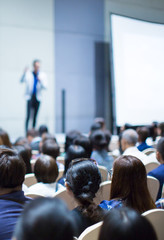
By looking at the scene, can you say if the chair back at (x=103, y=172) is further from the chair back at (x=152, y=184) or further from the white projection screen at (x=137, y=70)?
the white projection screen at (x=137, y=70)

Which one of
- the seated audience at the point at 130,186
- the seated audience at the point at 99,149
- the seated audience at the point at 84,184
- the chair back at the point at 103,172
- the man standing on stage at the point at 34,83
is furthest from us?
the man standing on stage at the point at 34,83

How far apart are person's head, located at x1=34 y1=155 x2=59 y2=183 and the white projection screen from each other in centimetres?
483

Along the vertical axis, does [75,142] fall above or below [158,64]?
below

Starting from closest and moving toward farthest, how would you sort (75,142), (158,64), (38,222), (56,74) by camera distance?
(38,222) → (75,142) → (158,64) → (56,74)

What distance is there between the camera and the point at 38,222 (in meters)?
0.63

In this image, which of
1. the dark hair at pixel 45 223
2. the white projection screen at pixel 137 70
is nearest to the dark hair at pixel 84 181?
the dark hair at pixel 45 223

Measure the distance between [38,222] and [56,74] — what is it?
6958 millimetres

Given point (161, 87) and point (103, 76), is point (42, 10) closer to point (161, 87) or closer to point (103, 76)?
point (103, 76)

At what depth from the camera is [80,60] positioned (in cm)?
762

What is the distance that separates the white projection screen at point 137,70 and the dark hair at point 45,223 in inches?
248

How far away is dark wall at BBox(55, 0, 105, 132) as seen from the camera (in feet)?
24.3

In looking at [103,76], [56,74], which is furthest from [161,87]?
[56,74]

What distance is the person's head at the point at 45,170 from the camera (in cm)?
214

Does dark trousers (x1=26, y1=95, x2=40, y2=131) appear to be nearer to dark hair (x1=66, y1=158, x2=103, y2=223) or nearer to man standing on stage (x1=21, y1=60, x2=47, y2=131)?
man standing on stage (x1=21, y1=60, x2=47, y2=131)
